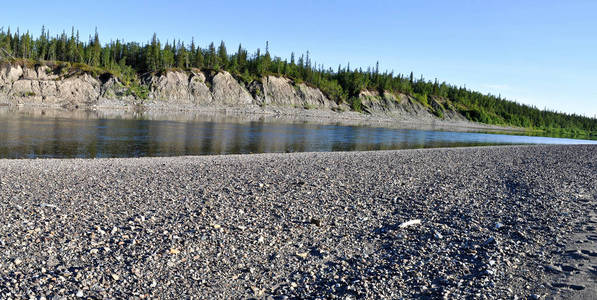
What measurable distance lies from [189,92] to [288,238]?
128053 millimetres

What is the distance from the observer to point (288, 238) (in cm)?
1016

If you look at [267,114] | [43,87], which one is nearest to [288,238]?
[43,87]

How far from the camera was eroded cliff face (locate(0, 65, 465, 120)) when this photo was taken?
103 m

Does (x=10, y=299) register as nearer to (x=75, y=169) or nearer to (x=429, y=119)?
(x=75, y=169)

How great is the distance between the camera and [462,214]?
42.2ft

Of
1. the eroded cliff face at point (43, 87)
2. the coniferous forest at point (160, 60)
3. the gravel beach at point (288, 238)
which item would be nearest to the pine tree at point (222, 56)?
the coniferous forest at point (160, 60)

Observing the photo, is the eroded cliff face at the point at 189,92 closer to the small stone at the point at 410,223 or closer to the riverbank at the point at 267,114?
the riverbank at the point at 267,114

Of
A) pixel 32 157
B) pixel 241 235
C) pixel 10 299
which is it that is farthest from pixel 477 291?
pixel 32 157

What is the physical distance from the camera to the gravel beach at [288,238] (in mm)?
7406

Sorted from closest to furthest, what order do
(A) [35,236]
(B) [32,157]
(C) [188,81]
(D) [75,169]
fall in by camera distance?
(A) [35,236]
(D) [75,169]
(B) [32,157]
(C) [188,81]

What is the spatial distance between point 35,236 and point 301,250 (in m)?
6.74

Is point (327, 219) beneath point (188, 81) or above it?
beneath

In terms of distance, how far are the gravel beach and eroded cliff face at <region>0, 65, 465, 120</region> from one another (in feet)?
338

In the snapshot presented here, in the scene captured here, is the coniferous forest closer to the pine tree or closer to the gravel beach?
the pine tree
